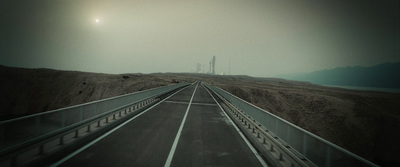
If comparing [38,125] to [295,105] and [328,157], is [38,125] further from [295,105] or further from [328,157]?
[295,105]

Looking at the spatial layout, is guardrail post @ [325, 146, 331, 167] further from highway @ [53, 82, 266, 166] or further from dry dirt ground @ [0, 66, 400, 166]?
dry dirt ground @ [0, 66, 400, 166]

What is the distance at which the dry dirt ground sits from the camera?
3648 centimetres

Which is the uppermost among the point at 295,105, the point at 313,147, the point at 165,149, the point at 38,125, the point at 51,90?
the point at 38,125

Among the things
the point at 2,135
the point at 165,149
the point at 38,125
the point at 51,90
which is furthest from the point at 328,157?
the point at 51,90

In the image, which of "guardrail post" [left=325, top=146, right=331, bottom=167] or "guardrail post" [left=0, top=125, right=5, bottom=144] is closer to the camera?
"guardrail post" [left=325, top=146, right=331, bottom=167]

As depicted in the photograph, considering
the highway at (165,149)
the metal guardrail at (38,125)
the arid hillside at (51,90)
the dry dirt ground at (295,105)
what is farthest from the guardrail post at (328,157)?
the arid hillside at (51,90)

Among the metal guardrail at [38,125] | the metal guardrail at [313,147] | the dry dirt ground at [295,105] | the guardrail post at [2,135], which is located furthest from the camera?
the dry dirt ground at [295,105]

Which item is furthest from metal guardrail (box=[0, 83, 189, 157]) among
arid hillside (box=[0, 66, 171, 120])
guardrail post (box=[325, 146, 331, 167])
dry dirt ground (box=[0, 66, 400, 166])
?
arid hillside (box=[0, 66, 171, 120])

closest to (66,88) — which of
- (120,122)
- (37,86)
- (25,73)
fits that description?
(37,86)

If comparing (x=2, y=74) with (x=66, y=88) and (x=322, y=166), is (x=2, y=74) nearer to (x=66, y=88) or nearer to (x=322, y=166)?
(x=66, y=88)

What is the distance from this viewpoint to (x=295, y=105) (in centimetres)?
5328

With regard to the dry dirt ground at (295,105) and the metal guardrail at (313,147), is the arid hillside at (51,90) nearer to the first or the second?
the dry dirt ground at (295,105)

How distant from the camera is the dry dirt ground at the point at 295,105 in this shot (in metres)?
36.5

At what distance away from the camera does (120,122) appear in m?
11.1
